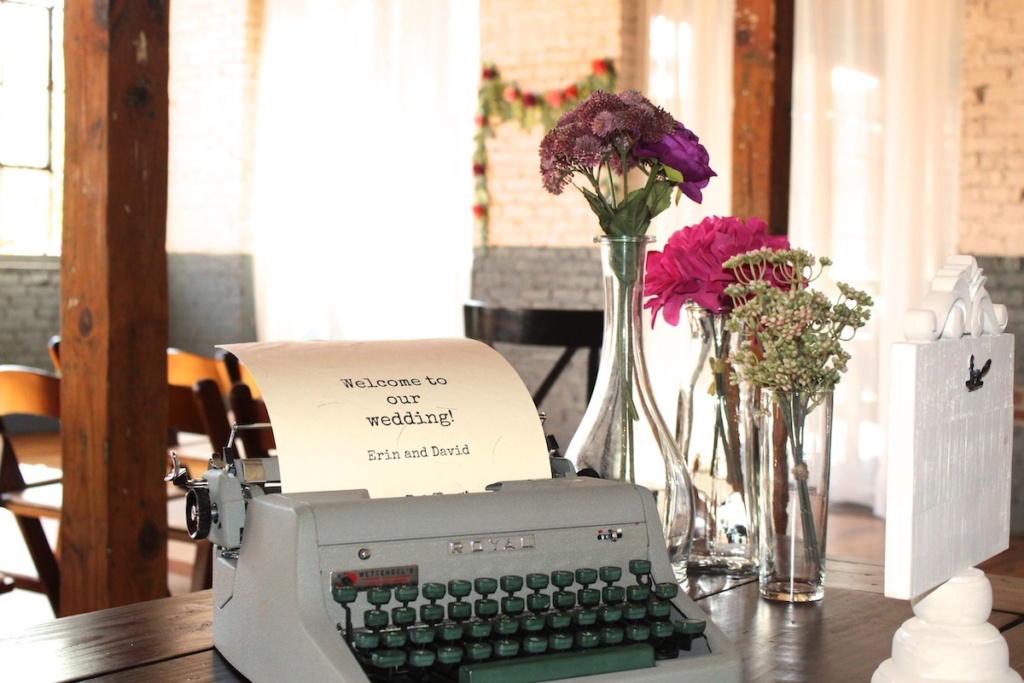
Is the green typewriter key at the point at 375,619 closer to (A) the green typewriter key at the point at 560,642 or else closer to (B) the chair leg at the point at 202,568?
(A) the green typewriter key at the point at 560,642

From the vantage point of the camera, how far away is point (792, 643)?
1.23m

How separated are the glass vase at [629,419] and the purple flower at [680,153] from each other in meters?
0.10

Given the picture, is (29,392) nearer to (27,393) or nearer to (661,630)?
(27,393)

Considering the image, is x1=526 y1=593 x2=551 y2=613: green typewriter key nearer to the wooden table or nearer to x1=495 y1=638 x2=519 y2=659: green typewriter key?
x1=495 y1=638 x2=519 y2=659: green typewriter key

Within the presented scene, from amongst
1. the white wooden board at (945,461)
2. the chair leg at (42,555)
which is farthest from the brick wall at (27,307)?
the white wooden board at (945,461)

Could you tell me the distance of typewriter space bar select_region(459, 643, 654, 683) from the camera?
94cm

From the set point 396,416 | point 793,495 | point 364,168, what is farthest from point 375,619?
point 364,168

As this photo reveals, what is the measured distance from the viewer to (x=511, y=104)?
634cm

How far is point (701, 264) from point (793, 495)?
0.29 metres

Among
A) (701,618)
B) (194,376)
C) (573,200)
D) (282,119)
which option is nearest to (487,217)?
(573,200)

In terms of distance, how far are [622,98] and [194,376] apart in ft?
8.32

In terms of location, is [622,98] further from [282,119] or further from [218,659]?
[282,119]

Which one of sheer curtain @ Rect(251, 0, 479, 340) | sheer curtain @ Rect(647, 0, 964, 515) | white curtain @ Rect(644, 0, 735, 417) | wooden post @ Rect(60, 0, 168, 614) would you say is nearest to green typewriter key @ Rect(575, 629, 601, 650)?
wooden post @ Rect(60, 0, 168, 614)

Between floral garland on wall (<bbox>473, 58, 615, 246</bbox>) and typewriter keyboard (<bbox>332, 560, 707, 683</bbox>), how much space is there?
5.04 meters
